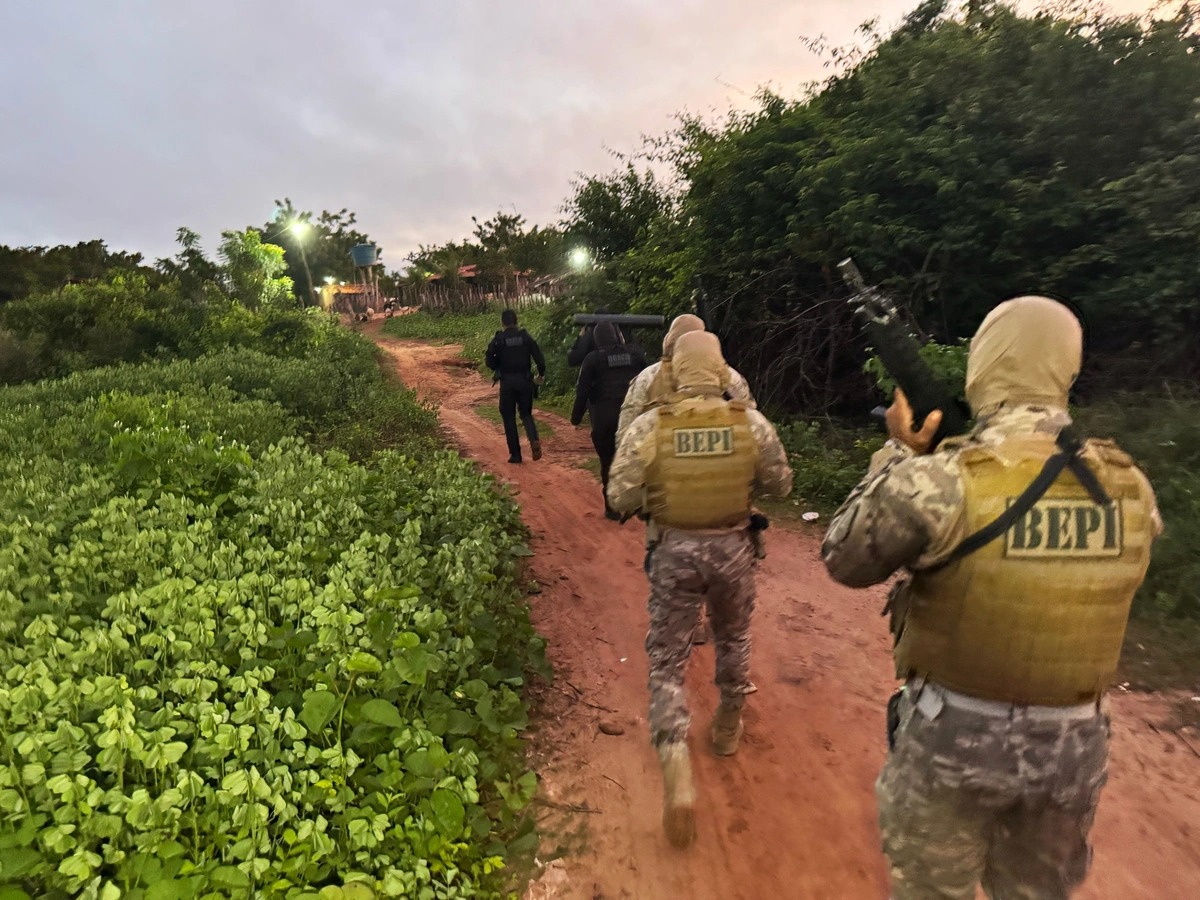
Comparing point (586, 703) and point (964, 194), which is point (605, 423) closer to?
point (586, 703)

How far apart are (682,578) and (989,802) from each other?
146cm

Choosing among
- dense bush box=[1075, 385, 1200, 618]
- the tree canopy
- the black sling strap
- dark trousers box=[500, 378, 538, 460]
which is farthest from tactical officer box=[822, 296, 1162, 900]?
dark trousers box=[500, 378, 538, 460]

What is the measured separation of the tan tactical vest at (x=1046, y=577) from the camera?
151 cm

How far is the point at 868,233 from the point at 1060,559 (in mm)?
7009

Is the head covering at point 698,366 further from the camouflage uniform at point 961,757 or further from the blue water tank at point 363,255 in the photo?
the blue water tank at point 363,255

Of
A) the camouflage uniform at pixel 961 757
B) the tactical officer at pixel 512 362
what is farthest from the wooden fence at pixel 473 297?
the camouflage uniform at pixel 961 757

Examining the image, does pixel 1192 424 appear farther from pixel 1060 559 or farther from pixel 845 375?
pixel 1060 559

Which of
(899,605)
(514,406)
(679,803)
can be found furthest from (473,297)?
(899,605)

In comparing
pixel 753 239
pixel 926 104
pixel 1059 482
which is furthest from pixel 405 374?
pixel 1059 482

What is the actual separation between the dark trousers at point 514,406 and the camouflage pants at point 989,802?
678cm

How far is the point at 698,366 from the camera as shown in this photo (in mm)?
2986

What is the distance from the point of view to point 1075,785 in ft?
5.30

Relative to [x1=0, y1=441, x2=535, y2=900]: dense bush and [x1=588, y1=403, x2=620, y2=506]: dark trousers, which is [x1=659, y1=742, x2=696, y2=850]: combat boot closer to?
[x1=0, y1=441, x2=535, y2=900]: dense bush

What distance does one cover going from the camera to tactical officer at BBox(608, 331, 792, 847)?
2.87 m
